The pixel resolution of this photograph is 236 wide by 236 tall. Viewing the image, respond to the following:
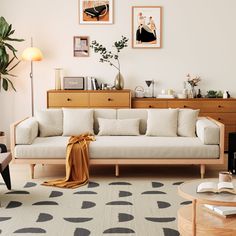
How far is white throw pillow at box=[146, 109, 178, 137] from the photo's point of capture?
6094mm

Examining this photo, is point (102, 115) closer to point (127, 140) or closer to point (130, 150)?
point (127, 140)

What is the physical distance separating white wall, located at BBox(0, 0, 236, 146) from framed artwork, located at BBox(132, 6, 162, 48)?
8 cm

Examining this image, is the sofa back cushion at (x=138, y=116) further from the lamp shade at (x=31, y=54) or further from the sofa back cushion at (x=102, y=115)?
the lamp shade at (x=31, y=54)

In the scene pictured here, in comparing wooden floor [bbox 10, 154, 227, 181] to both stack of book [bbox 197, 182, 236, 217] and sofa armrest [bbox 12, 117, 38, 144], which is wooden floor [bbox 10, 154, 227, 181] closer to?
sofa armrest [bbox 12, 117, 38, 144]

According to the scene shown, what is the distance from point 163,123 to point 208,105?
1376mm

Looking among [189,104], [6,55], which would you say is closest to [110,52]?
[189,104]

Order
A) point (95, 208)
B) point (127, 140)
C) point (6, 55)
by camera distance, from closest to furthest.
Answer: point (95, 208)
point (127, 140)
point (6, 55)

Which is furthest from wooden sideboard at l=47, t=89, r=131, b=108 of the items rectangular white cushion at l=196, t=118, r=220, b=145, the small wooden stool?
the small wooden stool

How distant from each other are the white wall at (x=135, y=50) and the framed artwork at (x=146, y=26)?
78 millimetres

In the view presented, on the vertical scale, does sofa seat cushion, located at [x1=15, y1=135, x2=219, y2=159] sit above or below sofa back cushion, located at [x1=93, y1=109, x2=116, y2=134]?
below

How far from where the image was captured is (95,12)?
24.5ft

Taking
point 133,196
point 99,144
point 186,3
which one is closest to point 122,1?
point 186,3

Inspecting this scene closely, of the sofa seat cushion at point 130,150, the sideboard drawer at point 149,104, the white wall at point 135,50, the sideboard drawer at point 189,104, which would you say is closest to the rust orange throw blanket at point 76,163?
the sofa seat cushion at point 130,150

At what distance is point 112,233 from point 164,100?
12.0ft
